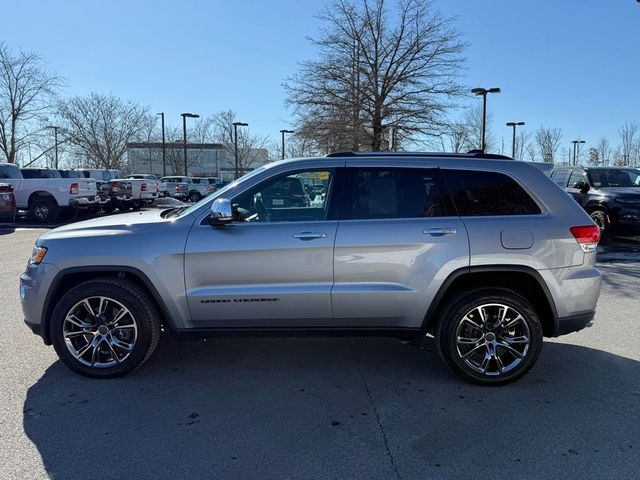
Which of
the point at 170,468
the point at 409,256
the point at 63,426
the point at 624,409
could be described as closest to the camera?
the point at 170,468

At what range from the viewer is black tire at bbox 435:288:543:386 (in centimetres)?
401

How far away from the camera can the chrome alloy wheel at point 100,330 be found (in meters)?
4.10

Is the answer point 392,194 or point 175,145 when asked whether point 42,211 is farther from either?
point 175,145

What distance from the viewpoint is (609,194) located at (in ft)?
38.8

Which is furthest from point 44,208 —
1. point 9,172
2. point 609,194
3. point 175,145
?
point 175,145

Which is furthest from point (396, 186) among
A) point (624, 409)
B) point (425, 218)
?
point (624, 409)

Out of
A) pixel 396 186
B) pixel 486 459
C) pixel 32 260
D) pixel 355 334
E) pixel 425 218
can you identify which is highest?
pixel 396 186

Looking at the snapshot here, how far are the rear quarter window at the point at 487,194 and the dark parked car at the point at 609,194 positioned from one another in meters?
8.07

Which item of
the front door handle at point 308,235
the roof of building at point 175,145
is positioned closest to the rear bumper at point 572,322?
the front door handle at point 308,235

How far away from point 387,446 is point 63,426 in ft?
6.98

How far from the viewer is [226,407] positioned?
3.67m

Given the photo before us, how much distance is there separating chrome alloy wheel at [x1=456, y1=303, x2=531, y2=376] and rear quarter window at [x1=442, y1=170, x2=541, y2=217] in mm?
770

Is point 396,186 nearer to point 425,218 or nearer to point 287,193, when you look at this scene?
point 425,218

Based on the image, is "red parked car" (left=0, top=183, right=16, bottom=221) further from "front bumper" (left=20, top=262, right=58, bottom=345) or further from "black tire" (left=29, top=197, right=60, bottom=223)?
"front bumper" (left=20, top=262, right=58, bottom=345)
